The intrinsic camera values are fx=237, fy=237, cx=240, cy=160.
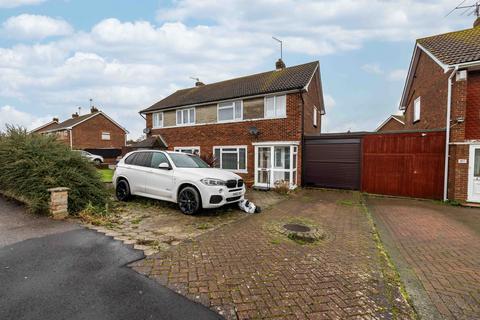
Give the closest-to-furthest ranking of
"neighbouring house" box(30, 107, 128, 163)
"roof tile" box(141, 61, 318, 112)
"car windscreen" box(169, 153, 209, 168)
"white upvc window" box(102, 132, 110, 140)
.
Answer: "car windscreen" box(169, 153, 209, 168)
"roof tile" box(141, 61, 318, 112)
"neighbouring house" box(30, 107, 128, 163)
"white upvc window" box(102, 132, 110, 140)

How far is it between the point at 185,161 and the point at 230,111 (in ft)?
22.5

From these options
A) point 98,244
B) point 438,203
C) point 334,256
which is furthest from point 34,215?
point 438,203

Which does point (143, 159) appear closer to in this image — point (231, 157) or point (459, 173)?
point (231, 157)

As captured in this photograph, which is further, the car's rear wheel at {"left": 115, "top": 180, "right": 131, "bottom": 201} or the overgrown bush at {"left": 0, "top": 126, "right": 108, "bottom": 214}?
the car's rear wheel at {"left": 115, "top": 180, "right": 131, "bottom": 201}

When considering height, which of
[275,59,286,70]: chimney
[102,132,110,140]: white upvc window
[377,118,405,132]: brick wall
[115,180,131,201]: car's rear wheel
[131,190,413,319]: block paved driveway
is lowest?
[131,190,413,319]: block paved driveway

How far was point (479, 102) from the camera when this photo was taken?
27.1ft

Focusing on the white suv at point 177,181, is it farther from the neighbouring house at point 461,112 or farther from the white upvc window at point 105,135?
the white upvc window at point 105,135

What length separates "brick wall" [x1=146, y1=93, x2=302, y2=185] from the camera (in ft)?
37.5

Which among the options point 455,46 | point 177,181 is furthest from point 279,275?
point 455,46

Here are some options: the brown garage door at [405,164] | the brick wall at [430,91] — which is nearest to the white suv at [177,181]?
the brown garage door at [405,164]

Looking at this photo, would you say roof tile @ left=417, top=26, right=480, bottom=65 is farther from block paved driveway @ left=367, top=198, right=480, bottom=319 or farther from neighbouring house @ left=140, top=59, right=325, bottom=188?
block paved driveway @ left=367, top=198, right=480, bottom=319

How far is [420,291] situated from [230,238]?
2989 millimetres

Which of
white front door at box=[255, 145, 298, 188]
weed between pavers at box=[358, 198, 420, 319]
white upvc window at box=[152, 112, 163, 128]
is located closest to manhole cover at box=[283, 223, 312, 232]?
weed between pavers at box=[358, 198, 420, 319]

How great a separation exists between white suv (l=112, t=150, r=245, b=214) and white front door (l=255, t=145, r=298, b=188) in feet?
16.3
